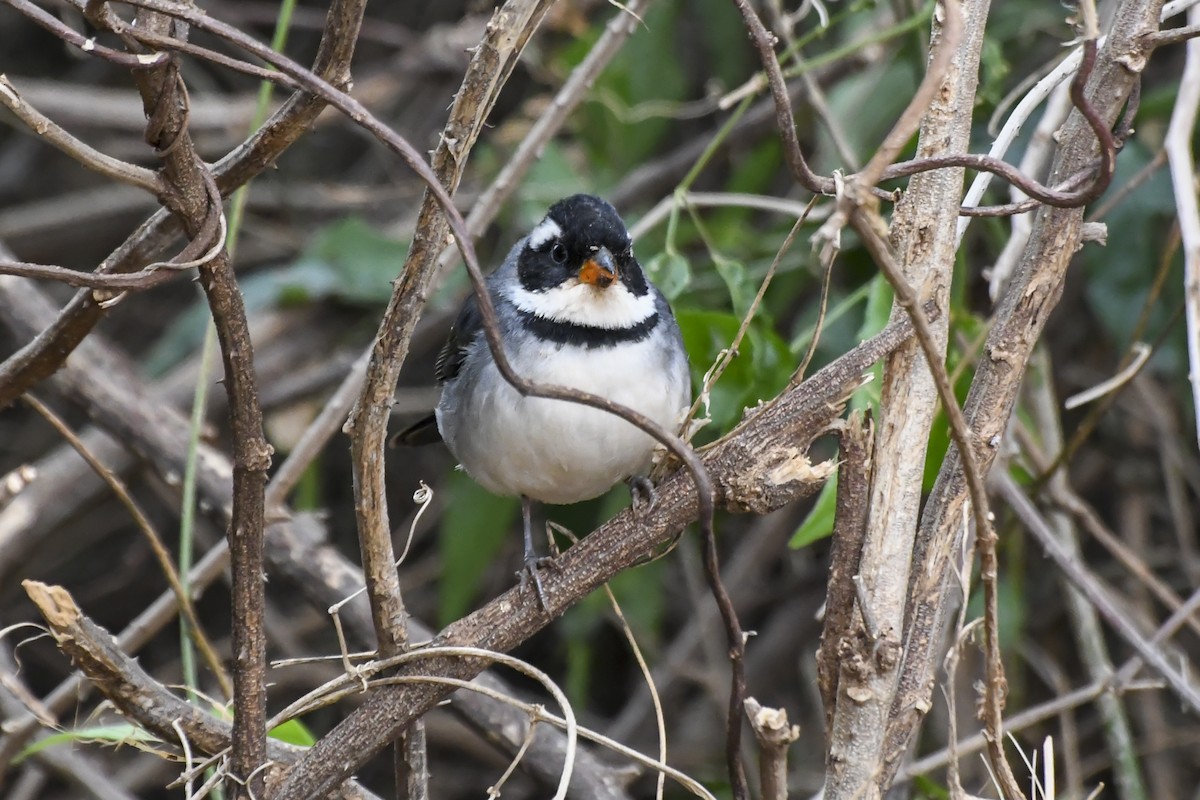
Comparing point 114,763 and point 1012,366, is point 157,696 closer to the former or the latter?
point 1012,366

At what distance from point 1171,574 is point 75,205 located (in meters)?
3.74

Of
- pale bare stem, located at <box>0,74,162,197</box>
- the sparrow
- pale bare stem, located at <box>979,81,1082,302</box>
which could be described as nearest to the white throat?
the sparrow

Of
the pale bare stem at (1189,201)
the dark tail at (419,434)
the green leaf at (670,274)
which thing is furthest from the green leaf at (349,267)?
the pale bare stem at (1189,201)

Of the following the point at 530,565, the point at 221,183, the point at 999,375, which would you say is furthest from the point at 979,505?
the point at 221,183

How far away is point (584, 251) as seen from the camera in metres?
2.50

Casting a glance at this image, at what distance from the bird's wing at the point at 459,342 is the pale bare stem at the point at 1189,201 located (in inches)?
51.3

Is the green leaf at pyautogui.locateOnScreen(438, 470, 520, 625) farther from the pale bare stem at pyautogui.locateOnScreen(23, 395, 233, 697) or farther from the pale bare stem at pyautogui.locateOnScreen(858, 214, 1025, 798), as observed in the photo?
the pale bare stem at pyautogui.locateOnScreen(858, 214, 1025, 798)

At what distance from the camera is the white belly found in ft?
7.86

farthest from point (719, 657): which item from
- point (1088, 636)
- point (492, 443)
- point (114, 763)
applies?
point (114, 763)

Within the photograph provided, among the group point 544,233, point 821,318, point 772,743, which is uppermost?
point 544,233

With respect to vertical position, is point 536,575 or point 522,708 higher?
point 536,575

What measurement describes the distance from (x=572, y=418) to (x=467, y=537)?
1.30 metres

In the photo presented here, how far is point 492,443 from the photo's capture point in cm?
252

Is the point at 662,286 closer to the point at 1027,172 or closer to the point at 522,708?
the point at 1027,172
